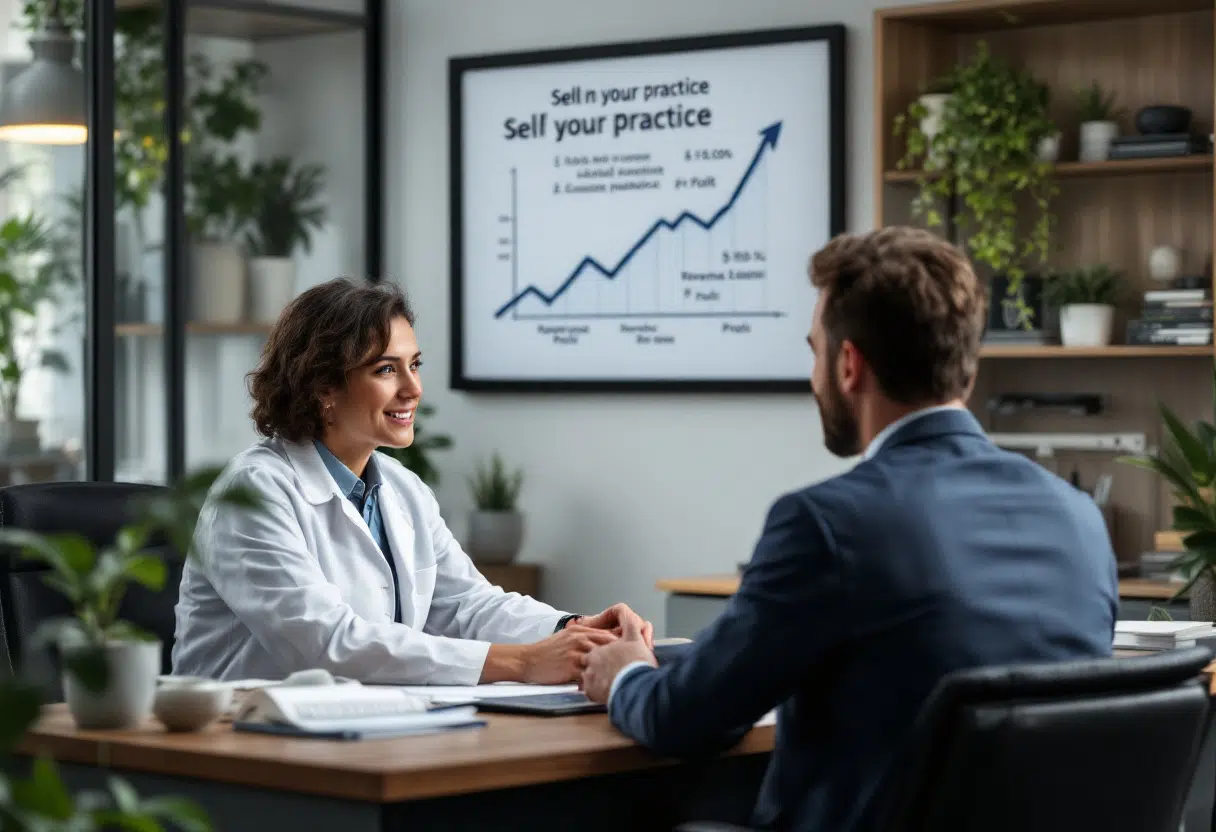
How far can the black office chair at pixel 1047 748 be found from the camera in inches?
65.7

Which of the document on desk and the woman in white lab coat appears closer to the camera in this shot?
the document on desk

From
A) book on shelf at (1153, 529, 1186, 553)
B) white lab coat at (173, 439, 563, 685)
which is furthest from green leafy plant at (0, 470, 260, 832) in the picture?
book on shelf at (1153, 529, 1186, 553)

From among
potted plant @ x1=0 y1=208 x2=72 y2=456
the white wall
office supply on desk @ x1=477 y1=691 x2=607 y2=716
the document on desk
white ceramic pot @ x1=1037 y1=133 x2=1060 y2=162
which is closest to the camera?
office supply on desk @ x1=477 y1=691 x2=607 y2=716

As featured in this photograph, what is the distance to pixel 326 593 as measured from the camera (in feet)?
8.73

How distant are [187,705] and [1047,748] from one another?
90 cm

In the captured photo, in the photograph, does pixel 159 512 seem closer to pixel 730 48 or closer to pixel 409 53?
pixel 730 48

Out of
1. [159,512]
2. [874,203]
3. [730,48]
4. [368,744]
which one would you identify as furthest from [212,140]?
[159,512]

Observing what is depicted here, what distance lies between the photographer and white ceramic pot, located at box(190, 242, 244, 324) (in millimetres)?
5445

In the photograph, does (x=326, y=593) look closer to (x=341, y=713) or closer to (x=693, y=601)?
(x=341, y=713)

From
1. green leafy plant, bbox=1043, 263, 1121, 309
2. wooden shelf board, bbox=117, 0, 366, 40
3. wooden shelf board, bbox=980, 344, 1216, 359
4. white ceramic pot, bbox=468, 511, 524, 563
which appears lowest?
white ceramic pot, bbox=468, 511, 524, 563

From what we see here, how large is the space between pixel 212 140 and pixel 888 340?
3844mm

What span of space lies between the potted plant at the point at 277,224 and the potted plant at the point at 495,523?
0.81 metres

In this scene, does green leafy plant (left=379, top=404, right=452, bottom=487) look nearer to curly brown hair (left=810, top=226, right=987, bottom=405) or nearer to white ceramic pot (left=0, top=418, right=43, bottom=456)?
white ceramic pot (left=0, top=418, right=43, bottom=456)

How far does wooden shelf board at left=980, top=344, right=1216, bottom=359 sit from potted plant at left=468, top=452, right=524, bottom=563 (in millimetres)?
1534
